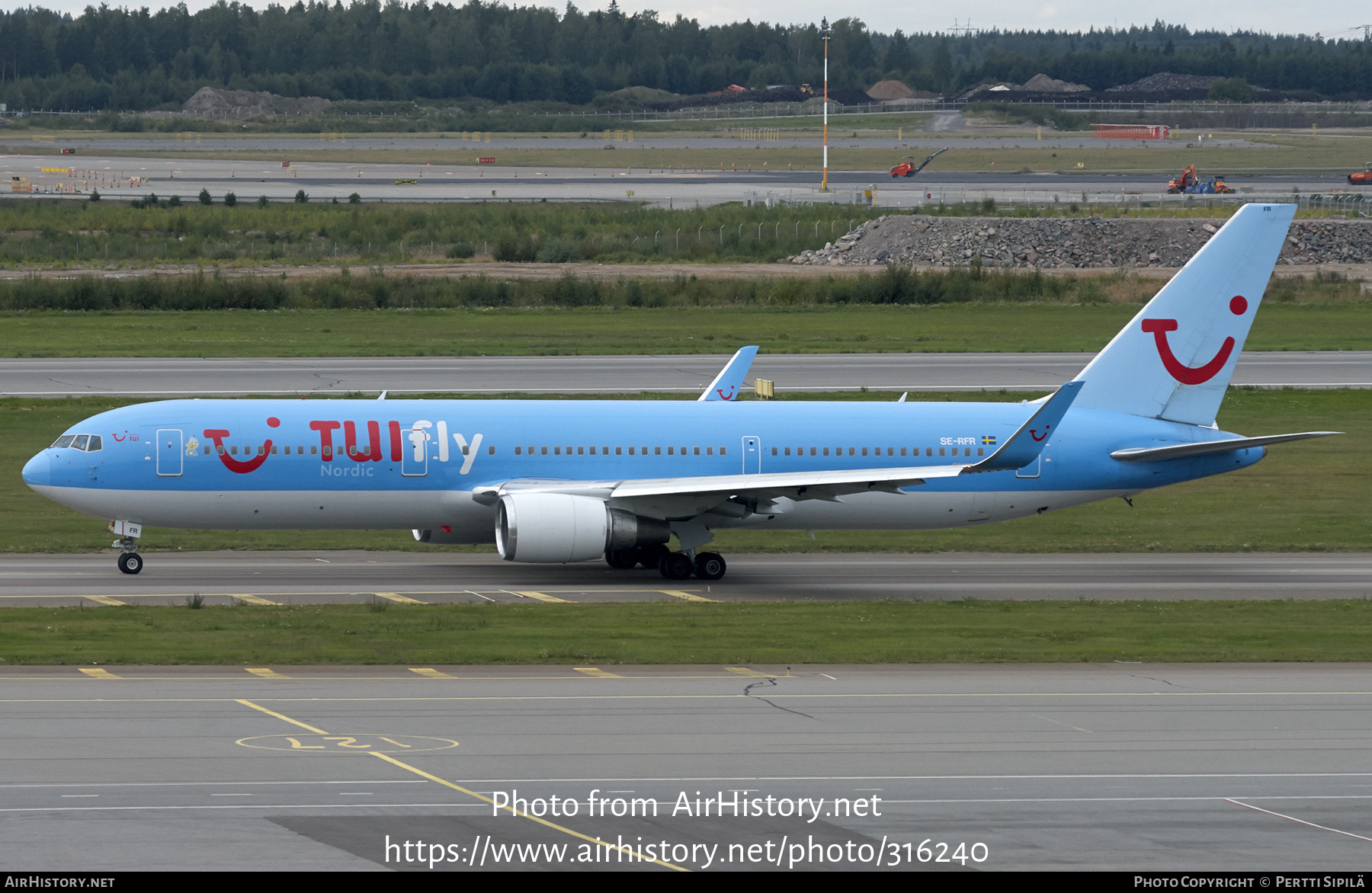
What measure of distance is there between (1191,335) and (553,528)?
1686cm

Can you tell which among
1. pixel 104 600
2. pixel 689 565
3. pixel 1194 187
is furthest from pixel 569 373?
pixel 1194 187

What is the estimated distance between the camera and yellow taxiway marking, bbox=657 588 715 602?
3403 cm

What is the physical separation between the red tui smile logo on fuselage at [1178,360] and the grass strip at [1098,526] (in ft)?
17.0

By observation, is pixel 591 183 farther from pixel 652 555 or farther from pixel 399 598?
pixel 399 598

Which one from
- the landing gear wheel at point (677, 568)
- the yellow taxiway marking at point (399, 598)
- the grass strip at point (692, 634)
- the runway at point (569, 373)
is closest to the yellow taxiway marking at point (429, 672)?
the grass strip at point (692, 634)

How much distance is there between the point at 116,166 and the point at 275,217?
58868 millimetres

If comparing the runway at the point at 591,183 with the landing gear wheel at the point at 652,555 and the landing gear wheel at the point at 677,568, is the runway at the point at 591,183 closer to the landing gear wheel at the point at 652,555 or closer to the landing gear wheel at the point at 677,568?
Answer: the landing gear wheel at the point at 652,555

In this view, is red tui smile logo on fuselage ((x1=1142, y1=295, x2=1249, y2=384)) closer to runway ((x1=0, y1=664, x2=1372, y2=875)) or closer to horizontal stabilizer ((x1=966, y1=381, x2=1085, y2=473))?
horizontal stabilizer ((x1=966, y1=381, x2=1085, y2=473))

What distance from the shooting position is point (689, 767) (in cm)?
2042

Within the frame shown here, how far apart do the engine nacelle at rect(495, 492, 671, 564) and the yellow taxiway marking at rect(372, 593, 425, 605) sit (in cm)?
235

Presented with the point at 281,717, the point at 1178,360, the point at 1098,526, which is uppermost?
the point at 1178,360

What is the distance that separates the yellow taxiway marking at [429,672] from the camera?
25.7 m

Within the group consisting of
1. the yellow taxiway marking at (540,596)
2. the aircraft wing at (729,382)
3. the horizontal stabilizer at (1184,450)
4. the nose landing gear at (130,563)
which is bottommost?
the yellow taxiway marking at (540,596)

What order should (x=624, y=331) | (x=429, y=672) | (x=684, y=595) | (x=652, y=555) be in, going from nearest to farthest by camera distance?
(x=429, y=672)
(x=684, y=595)
(x=652, y=555)
(x=624, y=331)
